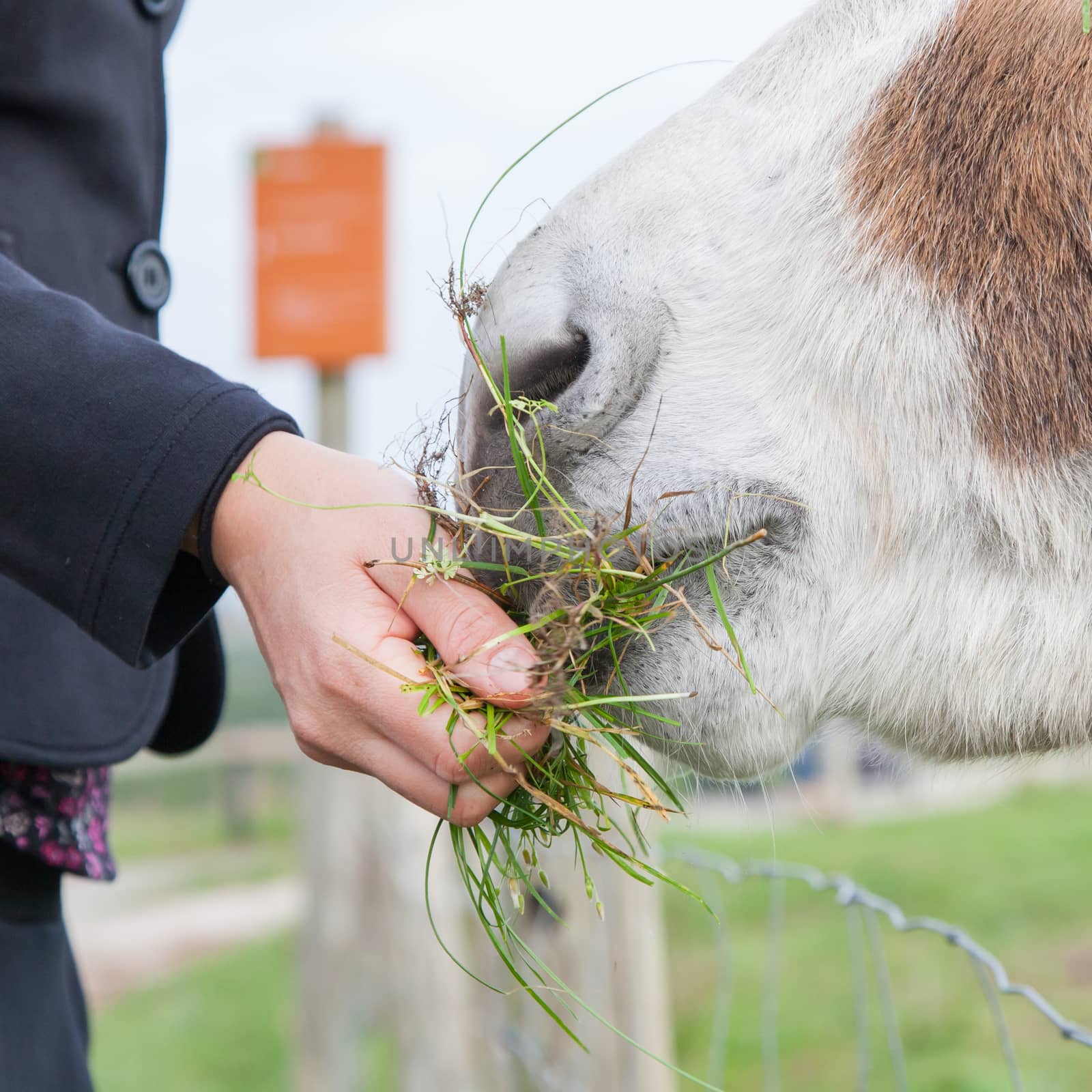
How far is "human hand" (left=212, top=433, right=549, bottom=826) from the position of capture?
940 millimetres

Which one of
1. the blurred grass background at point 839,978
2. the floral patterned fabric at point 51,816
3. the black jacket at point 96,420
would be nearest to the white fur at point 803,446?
the black jacket at point 96,420

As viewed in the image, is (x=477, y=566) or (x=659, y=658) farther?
(x=659, y=658)

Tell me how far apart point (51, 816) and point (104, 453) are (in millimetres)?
534

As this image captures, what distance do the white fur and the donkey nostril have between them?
1cm

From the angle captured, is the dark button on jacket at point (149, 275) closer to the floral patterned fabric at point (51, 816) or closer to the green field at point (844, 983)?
the floral patterned fabric at point (51, 816)

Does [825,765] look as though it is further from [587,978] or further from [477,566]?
[477,566]

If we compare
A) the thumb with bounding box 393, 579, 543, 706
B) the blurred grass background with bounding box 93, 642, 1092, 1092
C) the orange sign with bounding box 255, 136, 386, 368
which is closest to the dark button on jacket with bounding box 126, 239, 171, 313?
the thumb with bounding box 393, 579, 543, 706

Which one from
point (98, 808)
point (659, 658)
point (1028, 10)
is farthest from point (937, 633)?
point (98, 808)

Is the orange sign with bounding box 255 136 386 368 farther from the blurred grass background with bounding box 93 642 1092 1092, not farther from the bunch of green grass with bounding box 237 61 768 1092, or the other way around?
the bunch of green grass with bounding box 237 61 768 1092

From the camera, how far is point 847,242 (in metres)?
1.15

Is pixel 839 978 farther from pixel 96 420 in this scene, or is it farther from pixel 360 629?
pixel 96 420

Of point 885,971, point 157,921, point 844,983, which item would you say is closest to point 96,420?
point 885,971

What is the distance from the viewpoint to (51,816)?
132 cm

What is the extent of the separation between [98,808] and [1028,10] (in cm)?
133
